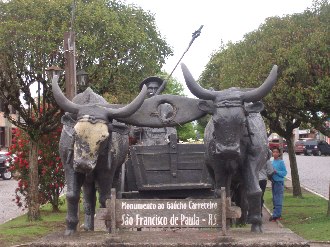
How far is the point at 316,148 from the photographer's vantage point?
63.3m

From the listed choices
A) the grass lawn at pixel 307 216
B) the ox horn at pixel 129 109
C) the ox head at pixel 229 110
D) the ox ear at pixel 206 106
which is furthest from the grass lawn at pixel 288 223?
the ox head at pixel 229 110

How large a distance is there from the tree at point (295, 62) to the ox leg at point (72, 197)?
8103 mm

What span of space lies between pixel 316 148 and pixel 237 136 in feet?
187

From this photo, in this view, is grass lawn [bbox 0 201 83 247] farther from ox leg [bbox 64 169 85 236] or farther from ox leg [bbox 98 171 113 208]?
ox leg [bbox 64 169 85 236]

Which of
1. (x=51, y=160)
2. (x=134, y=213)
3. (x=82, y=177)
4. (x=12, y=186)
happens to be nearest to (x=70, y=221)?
(x=82, y=177)

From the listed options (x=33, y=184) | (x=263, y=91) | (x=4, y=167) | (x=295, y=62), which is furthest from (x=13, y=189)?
(x=263, y=91)

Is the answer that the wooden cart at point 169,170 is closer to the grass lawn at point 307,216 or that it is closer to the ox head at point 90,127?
the grass lawn at point 307,216

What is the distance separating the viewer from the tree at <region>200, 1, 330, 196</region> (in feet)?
50.8

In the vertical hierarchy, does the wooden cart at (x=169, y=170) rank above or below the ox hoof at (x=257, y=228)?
above

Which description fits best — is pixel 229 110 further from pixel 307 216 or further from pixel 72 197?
pixel 307 216

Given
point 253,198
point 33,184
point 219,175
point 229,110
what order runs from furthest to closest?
point 33,184, point 219,175, point 253,198, point 229,110

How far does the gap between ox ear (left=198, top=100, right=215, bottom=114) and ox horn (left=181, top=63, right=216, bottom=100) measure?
0.06m

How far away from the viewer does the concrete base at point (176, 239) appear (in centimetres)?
738

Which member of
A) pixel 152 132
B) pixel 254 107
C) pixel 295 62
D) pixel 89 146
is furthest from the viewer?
pixel 295 62
